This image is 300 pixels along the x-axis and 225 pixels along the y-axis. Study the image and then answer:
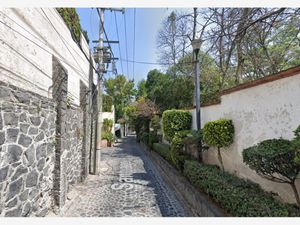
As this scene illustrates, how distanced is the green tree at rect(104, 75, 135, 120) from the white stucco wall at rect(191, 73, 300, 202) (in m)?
29.7

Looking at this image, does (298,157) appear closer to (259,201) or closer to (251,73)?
(259,201)

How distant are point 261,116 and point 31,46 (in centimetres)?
418

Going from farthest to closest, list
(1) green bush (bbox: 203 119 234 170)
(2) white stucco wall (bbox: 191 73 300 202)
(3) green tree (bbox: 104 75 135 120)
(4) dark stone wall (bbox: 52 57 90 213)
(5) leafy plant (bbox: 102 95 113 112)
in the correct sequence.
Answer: (3) green tree (bbox: 104 75 135 120) → (5) leafy plant (bbox: 102 95 113 112) → (1) green bush (bbox: 203 119 234 170) → (4) dark stone wall (bbox: 52 57 90 213) → (2) white stucco wall (bbox: 191 73 300 202)

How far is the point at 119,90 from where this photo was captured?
3466 cm

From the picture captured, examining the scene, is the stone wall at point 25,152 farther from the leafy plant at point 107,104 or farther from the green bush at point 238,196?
the leafy plant at point 107,104

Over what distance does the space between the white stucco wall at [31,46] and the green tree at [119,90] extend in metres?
28.9

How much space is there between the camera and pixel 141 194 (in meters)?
5.77

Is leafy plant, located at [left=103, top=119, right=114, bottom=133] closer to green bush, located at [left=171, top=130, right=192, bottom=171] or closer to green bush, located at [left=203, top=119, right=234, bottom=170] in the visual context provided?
green bush, located at [left=171, top=130, right=192, bottom=171]

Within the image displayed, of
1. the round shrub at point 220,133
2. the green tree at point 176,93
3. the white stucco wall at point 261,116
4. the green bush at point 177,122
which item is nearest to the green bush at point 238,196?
the white stucco wall at point 261,116

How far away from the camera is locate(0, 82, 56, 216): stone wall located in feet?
8.87

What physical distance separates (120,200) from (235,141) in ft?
10.2

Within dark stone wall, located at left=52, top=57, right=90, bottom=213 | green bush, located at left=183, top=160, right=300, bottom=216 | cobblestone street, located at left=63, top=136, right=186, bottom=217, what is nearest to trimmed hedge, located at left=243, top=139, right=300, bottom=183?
green bush, located at left=183, top=160, right=300, bottom=216

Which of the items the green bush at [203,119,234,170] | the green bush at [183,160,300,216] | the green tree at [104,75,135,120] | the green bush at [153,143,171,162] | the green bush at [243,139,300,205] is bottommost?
the green bush at [183,160,300,216]
